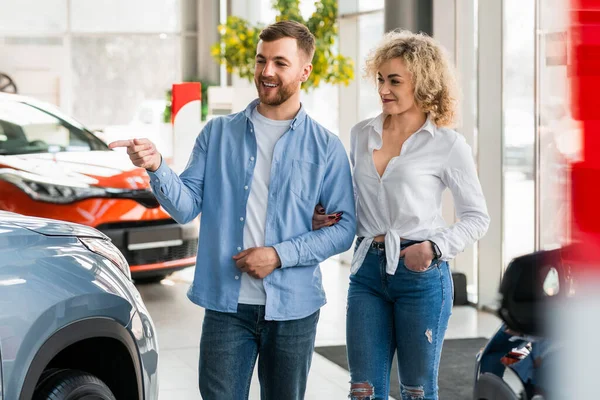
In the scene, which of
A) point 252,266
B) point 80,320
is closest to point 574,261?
point 252,266

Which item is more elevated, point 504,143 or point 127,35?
point 127,35

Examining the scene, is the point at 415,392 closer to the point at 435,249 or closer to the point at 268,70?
the point at 435,249

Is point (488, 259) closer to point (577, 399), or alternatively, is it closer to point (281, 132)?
point (281, 132)

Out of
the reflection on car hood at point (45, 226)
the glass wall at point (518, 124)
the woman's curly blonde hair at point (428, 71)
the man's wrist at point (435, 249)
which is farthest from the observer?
the glass wall at point (518, 124)

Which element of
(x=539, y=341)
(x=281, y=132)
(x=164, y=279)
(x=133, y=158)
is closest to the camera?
(x=539, y=341)

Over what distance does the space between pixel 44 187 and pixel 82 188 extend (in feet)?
0.90

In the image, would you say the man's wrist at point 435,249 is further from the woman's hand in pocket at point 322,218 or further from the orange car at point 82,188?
the orange car at point 82,188

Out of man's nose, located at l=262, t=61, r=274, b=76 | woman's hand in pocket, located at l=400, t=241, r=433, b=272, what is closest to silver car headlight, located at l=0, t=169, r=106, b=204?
man's nose, located at l=262, t=61, r=274, b=76

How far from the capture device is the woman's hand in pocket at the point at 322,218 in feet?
9.55

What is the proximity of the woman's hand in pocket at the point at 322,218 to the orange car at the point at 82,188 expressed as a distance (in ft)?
13.4

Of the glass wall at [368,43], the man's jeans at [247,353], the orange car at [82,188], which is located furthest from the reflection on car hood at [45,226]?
the glass wall at [368,43]

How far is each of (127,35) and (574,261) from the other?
18064 mm

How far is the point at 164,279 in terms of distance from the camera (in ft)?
29.0

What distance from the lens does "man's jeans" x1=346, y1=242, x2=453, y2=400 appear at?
9.70ft
